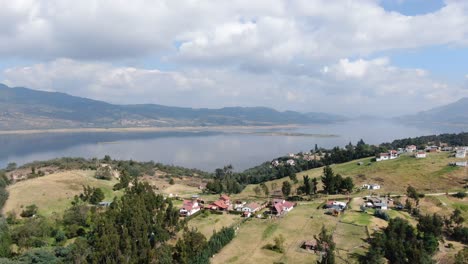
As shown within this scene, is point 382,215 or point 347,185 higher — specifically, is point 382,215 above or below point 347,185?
below

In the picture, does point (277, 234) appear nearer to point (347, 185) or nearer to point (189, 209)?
point (189, 209)

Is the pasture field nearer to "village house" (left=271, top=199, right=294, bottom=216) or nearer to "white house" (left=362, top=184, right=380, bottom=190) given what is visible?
"village house" (left=271, top=199, right=294, bottom=216)

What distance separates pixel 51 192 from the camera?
51625 mm

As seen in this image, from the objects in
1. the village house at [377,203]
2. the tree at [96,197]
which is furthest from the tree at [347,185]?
the tree at [96,197]

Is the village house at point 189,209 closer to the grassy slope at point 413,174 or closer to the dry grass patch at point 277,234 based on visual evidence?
the dry grass patch at point 277,234

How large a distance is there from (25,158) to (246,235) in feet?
416

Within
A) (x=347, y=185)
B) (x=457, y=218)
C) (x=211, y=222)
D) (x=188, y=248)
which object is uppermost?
(x=347, y=185)

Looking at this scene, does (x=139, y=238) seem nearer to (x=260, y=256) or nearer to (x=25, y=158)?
(x=260, y=256)

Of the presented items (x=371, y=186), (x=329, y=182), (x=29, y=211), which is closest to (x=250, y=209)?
(x=329, y=182)

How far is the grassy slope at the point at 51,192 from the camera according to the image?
47.4m

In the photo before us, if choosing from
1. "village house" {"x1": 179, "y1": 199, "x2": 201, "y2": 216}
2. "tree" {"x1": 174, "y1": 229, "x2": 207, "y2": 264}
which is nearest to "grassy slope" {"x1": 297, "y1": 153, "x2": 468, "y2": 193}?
"village house" {"x1": 179, "y1": 199, "x2": 201, "y2": 216}

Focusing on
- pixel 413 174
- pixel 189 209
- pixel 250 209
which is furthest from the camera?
pixel 413 174

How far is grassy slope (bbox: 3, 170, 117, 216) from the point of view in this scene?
47.4 m

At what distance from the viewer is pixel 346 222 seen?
39.1 meters
